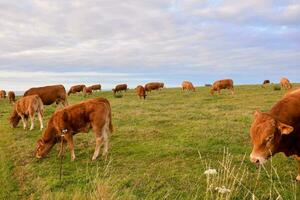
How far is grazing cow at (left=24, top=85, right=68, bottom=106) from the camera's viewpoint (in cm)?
2762

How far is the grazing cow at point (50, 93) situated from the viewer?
90.6 feet

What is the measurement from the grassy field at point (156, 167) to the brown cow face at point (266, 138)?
39 cm

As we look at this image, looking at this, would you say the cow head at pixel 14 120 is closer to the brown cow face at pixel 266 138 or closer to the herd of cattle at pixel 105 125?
the herd of cattle at pixel 105 125

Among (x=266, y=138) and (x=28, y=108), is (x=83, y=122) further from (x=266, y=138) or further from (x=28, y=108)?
(x=28, y=108)

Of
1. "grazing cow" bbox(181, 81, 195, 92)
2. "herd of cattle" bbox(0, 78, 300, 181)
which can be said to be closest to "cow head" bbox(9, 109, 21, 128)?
"herd of cattle" bbox(0, 78, 300, 181)

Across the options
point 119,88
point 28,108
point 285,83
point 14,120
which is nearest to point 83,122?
point 28,108

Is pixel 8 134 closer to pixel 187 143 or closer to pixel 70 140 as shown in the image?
pixel 70 140

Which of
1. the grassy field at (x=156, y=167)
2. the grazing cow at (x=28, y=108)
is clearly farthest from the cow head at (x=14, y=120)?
the grassy field at (x=156, y=167)

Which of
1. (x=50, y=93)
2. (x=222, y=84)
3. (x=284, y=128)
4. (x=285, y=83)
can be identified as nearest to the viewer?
(x=284, y=128)

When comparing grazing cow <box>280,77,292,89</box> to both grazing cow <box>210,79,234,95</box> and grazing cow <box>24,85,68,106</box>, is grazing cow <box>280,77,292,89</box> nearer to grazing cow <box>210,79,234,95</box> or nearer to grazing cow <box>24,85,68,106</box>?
grazing cow <box>210,79,234,95</box>

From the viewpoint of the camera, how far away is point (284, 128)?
787cm

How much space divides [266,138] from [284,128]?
39cm

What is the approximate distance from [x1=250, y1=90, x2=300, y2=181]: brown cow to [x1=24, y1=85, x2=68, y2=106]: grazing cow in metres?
21.1

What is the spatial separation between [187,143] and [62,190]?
5.45m
